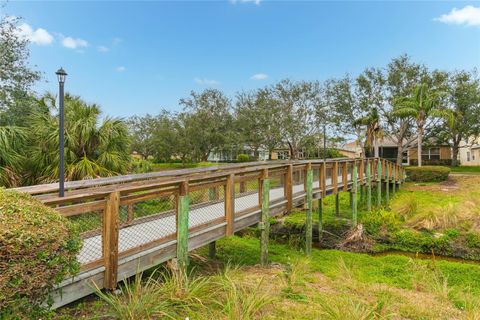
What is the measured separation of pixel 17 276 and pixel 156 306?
4.55ft

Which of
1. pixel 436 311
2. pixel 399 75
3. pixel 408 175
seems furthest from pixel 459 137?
pixel 436 311

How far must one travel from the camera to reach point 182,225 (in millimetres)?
4508

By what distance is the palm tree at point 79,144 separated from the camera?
7.63 meters

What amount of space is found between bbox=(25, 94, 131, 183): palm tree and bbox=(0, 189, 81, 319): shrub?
16.9ft

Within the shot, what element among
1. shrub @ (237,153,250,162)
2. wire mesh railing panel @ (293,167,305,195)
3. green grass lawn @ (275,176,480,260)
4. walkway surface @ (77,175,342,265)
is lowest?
green grass lawn @ (275,176,480,260)

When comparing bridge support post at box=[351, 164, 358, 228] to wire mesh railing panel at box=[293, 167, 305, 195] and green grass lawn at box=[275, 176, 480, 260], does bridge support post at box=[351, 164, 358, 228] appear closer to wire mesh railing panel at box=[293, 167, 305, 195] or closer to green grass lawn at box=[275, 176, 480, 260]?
green grass lawn at box=[275, 176, 480, 260]

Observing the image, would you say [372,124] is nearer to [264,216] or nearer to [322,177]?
[322,177]

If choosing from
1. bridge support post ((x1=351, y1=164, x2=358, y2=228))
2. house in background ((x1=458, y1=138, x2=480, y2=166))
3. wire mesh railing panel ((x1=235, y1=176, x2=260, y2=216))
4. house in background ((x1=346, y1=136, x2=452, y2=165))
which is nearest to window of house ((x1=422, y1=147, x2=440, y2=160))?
house in background ((x1=346, y1=136, x2=452, y2=165))

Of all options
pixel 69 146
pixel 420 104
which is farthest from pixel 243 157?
pixel 69 146

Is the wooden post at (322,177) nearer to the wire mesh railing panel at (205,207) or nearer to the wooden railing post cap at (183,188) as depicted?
the wire mesh railing panel at (205,207)

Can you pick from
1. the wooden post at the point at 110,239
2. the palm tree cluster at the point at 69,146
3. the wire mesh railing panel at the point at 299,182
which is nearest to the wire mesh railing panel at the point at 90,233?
the wooden post at the point at 110,239

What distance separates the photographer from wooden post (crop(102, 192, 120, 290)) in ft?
11.5

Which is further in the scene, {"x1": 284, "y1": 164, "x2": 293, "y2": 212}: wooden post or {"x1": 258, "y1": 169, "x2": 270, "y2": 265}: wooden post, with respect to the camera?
{"x1": 284, "y1": 164, "x2": 293, "y2": 212}: wooden post

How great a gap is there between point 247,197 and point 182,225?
2973 millimetres
